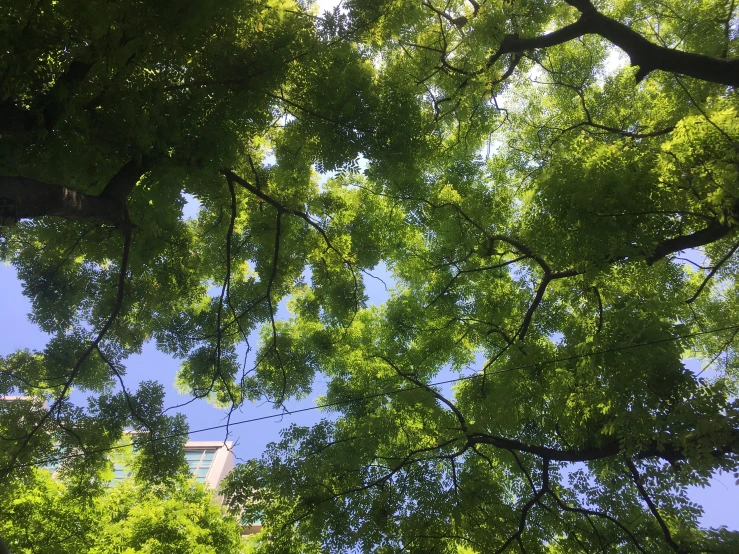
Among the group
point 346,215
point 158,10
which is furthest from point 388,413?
point 158,10

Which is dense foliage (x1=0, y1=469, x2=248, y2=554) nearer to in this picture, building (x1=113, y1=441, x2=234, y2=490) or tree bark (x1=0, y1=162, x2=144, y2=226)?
tree bark (x1=0, y1=162, x2=144, y2=226)

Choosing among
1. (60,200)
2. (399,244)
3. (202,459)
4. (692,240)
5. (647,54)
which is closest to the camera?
(60,200)

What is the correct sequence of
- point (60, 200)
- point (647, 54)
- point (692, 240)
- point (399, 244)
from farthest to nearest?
1. point (399, 244)
2. point (647, 54)
3. point (692, 240)
4. point (60, 200)

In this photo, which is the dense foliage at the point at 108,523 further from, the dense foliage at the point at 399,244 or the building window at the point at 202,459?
the building window at the point at 202,459

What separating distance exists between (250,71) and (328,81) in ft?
3.54

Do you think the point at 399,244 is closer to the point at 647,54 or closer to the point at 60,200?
the point at 647,54

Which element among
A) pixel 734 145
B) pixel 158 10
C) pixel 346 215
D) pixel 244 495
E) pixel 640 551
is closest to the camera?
pixel 158 10

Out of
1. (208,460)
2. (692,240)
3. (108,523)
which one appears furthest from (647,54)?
(208,460)

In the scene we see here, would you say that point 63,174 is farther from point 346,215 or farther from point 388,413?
point 388,413

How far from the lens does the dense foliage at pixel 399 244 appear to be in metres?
3.38

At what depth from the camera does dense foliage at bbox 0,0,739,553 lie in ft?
11.1

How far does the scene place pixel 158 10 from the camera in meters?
2.83

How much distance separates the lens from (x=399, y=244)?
7.12 meters

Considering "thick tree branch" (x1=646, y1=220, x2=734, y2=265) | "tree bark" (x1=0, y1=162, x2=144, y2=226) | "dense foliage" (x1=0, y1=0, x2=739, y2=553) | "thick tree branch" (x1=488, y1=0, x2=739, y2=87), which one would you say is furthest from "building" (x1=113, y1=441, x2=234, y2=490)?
"thick tree branch" (x1=488, y1=0, x2=739, y2=87)
